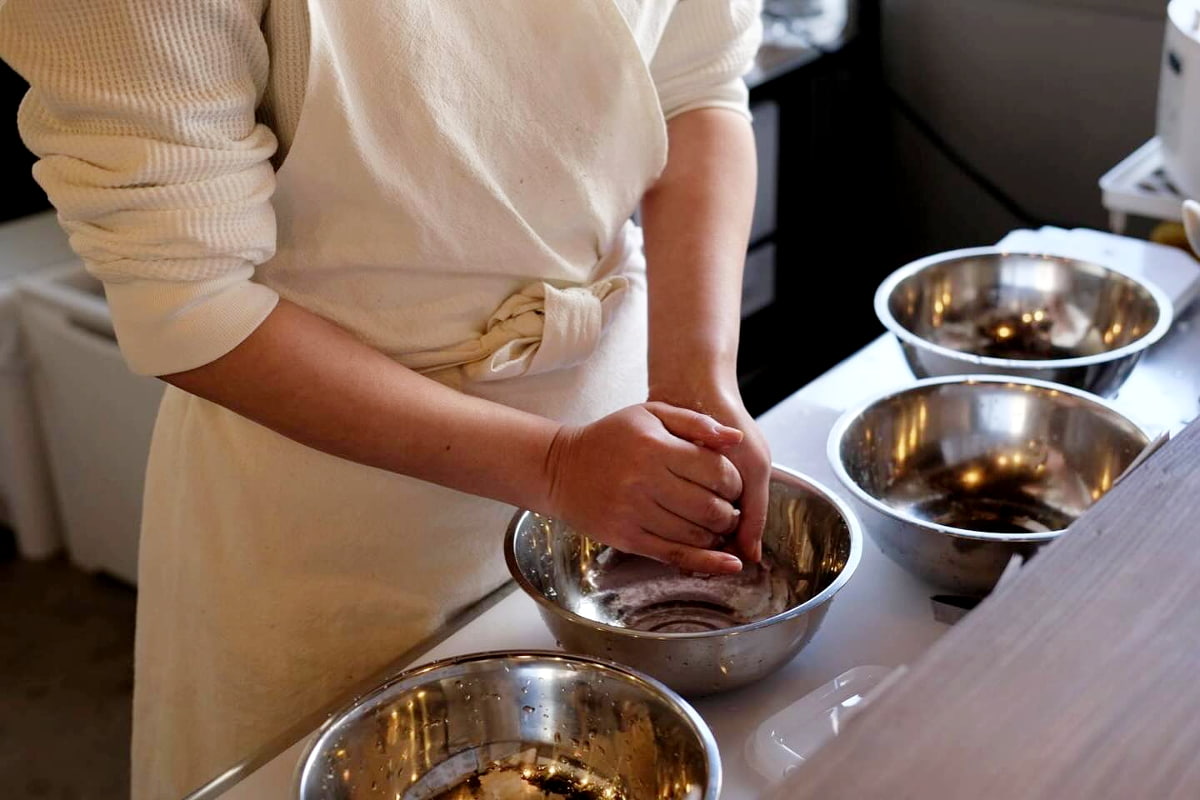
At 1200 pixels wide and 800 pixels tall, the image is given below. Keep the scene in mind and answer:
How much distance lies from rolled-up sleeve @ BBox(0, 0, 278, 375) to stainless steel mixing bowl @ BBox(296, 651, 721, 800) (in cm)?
24

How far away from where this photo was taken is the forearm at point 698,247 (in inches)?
38.4

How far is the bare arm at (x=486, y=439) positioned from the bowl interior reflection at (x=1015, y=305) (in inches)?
18.2

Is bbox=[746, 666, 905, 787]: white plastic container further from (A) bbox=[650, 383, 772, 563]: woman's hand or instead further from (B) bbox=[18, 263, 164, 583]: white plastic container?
(B) bbox=[18, 263, 164, 583]: white plastic container

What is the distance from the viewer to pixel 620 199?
102 cm

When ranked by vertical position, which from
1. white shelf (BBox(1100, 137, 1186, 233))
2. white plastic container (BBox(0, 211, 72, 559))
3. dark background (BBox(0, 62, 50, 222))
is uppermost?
white shelf (BBox(1100, 137, 1186, 233))

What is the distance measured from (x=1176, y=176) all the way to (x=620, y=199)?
804 millimetres

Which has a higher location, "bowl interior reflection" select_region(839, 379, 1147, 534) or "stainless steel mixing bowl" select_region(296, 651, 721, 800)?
"stainless steel mixing bowl" select_region(296, 651, 721, 800)

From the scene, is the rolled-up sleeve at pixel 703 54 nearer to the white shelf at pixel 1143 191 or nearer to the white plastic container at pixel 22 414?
the white shelf at pixel 1143 191

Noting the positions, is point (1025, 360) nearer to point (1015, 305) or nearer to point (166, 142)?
point (1015, 305)

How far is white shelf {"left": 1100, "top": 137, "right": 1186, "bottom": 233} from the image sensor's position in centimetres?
152

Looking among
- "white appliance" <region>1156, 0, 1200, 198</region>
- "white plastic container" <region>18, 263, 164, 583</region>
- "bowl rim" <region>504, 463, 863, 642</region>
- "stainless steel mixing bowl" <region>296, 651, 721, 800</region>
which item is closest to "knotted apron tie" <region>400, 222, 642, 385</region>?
"bowl rim" <region>504, 463, 863, 642</region>

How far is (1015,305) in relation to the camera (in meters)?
1.28

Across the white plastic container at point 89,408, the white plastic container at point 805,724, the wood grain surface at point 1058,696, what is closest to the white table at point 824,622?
the white plastic container at point 805,724

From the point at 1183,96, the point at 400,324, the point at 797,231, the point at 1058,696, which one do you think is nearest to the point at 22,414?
the point at 797,231
